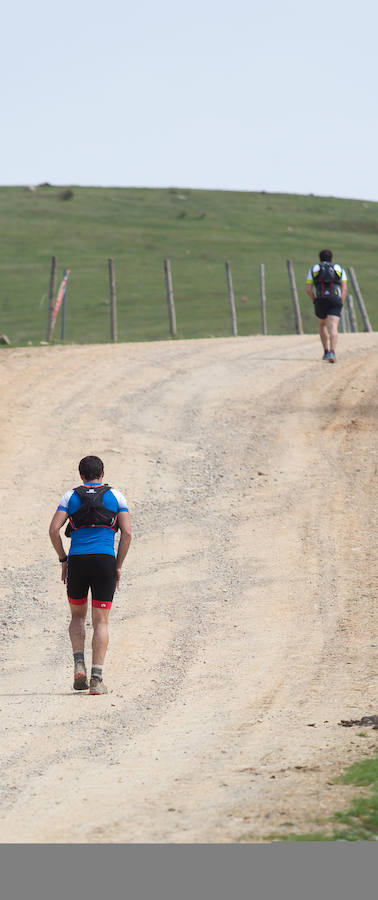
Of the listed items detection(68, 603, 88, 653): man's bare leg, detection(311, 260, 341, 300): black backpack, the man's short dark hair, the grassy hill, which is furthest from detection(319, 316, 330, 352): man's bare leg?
the grassy hill

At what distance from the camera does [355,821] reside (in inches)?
217

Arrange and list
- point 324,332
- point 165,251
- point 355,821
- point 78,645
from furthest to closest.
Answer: point 165,251 → point 324,332 → point 78,645 → point 355,821

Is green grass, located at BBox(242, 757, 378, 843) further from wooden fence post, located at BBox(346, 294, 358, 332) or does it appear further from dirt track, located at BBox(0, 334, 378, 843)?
wooden fence post, located at BBox(346, 294, 358, 332)

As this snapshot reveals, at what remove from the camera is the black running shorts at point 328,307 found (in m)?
20.8

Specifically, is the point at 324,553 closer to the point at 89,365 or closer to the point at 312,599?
the point at 312,599

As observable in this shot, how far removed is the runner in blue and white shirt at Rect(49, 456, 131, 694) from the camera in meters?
8.66

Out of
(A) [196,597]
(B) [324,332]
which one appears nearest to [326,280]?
(B) [324,332]

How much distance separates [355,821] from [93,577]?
3.67 meters

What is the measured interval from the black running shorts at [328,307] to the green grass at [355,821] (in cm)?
1530

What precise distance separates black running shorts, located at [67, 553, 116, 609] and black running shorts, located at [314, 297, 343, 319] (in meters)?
13.0

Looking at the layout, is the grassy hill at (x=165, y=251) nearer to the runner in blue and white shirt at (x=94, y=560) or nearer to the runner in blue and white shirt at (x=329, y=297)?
the runner in blue and white shirt at (x=329, y=297)

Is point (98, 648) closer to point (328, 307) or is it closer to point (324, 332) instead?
point (328, 307)

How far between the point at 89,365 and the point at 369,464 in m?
8.30

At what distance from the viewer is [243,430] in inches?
713
